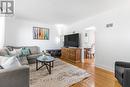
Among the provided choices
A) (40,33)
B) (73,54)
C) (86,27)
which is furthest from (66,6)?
(40,33)

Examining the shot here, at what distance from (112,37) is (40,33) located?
464cm

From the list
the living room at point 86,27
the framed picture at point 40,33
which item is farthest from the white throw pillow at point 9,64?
the framed picture at point 40,33

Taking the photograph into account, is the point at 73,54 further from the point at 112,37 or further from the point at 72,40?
the point at 112,37

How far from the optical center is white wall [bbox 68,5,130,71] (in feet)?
11.9

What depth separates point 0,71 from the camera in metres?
1.75

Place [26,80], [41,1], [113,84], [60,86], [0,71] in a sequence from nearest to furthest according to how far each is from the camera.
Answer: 1. [0,71]
2. [26,80]
3. [60,86]
4. [113,84]
5. [41,1]

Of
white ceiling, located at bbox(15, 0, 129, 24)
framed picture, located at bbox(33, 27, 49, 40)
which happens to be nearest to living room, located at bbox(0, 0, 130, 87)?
white ceiling, located at bbox(15, 0, 129, 24)

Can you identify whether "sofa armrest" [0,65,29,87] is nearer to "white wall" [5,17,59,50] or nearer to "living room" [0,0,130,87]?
"living room" [0,0,130,87]

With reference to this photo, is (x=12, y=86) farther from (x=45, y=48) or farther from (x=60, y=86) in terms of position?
(x=45, y=48)

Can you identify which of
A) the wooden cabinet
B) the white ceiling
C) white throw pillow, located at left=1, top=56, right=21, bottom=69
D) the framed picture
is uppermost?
the white ceiling

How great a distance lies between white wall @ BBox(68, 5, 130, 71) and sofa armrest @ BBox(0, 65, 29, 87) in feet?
10.7

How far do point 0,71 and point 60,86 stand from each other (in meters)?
1.46

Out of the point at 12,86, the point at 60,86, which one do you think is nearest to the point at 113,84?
the point at 60,86

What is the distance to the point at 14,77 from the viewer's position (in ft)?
6.07
